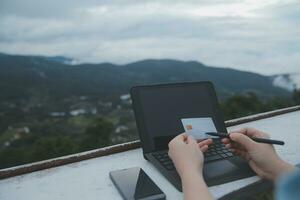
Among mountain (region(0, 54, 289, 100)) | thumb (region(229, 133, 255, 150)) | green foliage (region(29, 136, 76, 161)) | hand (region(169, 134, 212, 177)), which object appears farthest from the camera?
mountain (region(0, 54, 289, 100))

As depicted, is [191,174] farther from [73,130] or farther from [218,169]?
[73,130]

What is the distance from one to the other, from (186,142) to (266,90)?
87.1 ft

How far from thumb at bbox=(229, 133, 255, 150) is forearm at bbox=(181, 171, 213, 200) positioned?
0.73ft

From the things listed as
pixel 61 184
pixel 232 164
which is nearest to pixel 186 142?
pixel 232 164

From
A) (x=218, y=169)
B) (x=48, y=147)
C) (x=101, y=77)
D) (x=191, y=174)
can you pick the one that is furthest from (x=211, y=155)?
(x=101, y=77)

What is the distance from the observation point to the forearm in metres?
0.83

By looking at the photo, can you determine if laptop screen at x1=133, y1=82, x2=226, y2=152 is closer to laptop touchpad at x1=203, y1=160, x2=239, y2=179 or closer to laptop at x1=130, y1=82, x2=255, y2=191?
laptop at x1=130, y1=82, x2=255, y2=191

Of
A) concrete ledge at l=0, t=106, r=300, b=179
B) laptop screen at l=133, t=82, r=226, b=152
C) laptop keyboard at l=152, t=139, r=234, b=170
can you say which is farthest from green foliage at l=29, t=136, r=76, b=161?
laptop keyboard at l=152, t=139, r=234, b=170

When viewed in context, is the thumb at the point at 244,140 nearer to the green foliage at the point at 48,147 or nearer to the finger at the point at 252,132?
the finger at the point at 252,132

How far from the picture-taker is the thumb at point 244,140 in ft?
3.45

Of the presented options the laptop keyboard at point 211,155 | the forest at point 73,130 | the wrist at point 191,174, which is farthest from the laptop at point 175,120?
the forest at point 73,130

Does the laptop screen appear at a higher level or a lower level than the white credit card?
higher

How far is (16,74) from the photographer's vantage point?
2902 centimetres

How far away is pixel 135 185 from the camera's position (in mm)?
983
